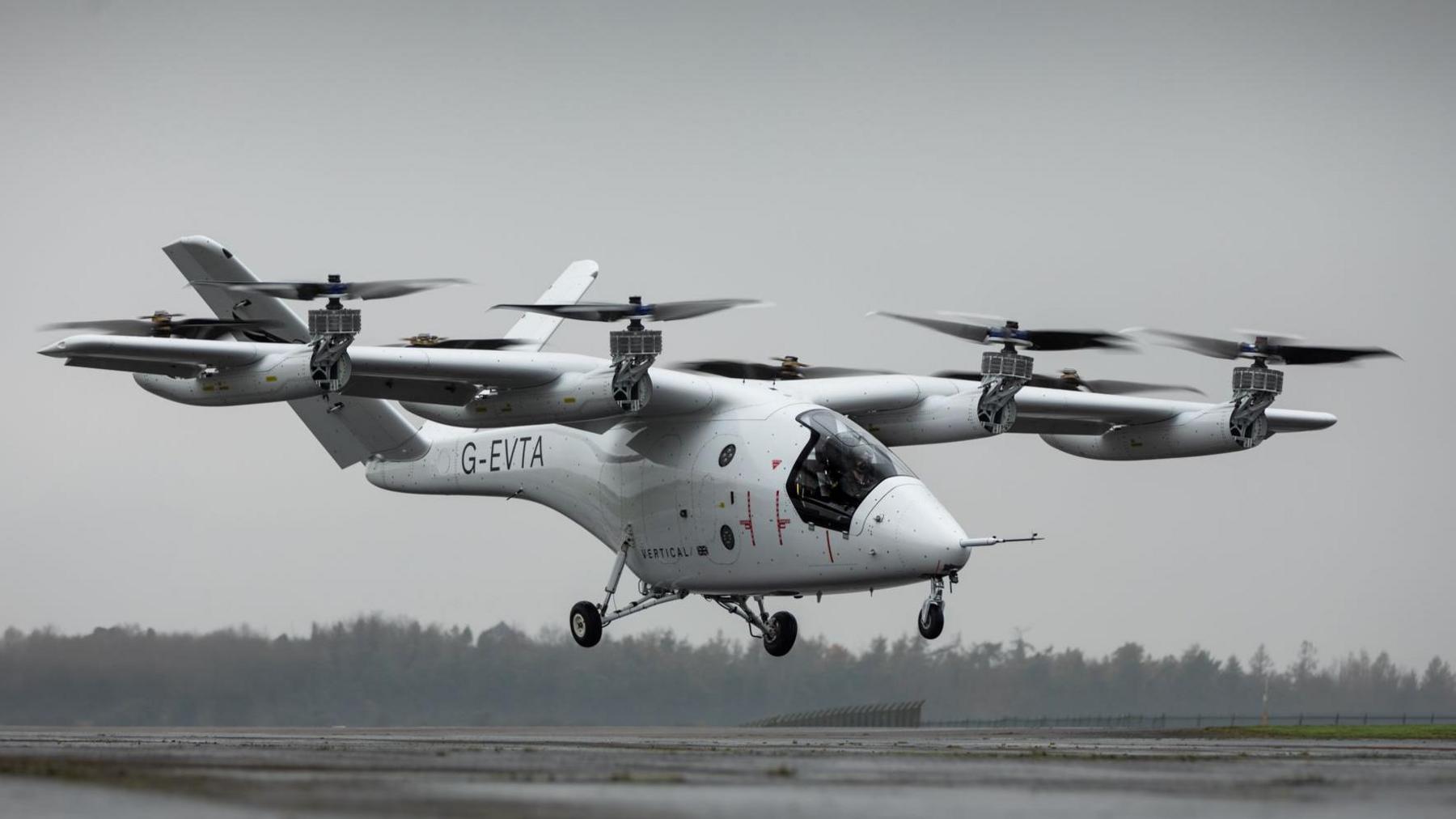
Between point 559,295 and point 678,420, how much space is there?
8207 mm

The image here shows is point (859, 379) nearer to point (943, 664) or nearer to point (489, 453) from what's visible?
point (489, 453)

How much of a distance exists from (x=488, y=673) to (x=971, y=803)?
3185cm

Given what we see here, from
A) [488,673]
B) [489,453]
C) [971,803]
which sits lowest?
[971,803]

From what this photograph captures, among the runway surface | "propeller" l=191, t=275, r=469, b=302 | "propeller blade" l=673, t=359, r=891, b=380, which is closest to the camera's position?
the runway surface

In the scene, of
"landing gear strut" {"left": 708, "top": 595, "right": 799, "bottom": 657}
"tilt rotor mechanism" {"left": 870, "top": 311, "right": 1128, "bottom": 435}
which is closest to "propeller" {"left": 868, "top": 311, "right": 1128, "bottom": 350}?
"tilt rotor mechanism" {"left": 870, "top": 311, "right": 1128, "bottom": 435}

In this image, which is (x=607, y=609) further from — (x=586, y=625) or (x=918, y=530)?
(x=918, y=530)

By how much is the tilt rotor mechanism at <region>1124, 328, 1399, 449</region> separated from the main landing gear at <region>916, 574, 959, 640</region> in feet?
19.6

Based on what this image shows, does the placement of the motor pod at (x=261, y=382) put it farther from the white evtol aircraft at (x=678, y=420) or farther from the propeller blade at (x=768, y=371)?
the propeller blade at (x=768, y=371)

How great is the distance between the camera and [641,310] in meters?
30.9

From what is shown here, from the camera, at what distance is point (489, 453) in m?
39.0

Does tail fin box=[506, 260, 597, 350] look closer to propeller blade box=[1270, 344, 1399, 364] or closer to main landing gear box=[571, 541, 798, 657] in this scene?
main landing gear box=[571, 541, 798, 657]

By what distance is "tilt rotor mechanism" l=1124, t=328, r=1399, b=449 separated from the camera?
3366 cm

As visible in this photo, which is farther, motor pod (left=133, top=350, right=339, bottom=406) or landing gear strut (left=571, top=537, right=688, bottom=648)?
landing gear strut (left=571, top=537, right=688, bottom=648)

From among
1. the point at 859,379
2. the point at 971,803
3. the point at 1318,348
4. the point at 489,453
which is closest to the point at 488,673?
the point at 489,453
